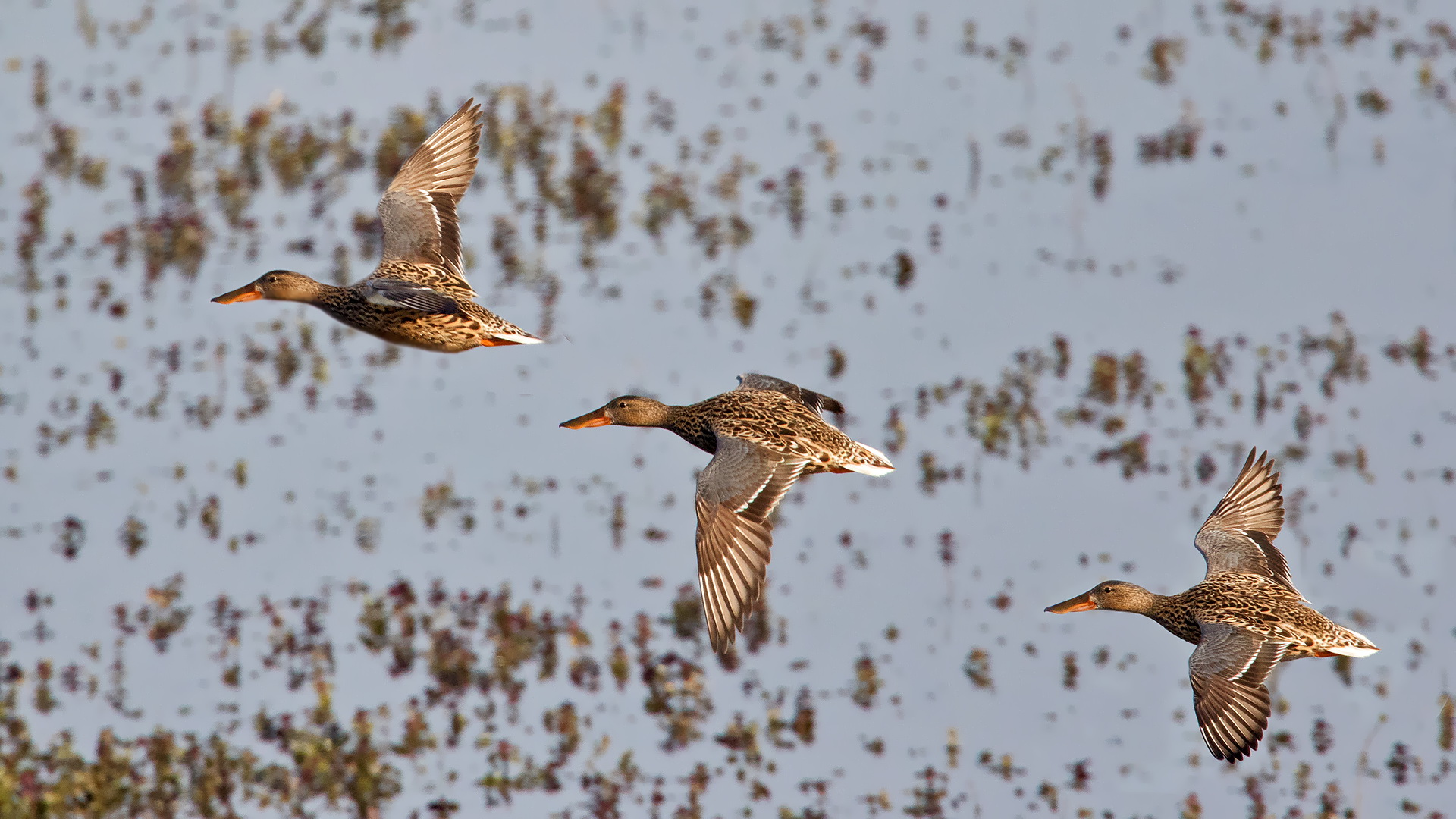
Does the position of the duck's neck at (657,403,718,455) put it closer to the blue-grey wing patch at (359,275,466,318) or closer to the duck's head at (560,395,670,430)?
the duck's head at (560,395,670,430)

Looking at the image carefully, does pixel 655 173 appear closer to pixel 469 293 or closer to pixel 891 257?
pixel 891 257

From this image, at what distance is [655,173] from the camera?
16422 mm

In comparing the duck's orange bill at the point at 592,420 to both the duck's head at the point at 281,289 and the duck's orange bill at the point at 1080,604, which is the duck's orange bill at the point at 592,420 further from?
the duck's orange bill at the point at 1080,604

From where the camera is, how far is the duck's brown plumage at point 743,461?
8.08 metres

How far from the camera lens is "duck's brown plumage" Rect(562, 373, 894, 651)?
26.5 feet

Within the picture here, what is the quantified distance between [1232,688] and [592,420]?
2946 mm

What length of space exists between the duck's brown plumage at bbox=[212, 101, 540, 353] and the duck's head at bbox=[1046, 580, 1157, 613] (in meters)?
2.70

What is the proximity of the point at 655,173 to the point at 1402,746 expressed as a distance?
732 centimetres

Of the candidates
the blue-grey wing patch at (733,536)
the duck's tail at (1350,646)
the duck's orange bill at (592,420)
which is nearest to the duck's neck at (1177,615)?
the duck's tail at (1350,646)

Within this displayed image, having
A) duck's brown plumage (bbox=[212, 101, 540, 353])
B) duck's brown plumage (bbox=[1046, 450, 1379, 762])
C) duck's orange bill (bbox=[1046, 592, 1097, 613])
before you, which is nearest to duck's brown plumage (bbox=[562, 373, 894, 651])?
duck's brown plumage (bbox=[212, 101, 540, 353])

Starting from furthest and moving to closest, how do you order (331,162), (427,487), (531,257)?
(331,162) → (531,257) → (427,487)

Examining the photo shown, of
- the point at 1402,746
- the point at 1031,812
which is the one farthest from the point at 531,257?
the point at 1402,746

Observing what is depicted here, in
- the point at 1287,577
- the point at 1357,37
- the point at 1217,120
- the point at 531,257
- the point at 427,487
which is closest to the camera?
the point at 1287,577

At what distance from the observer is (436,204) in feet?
33.3
